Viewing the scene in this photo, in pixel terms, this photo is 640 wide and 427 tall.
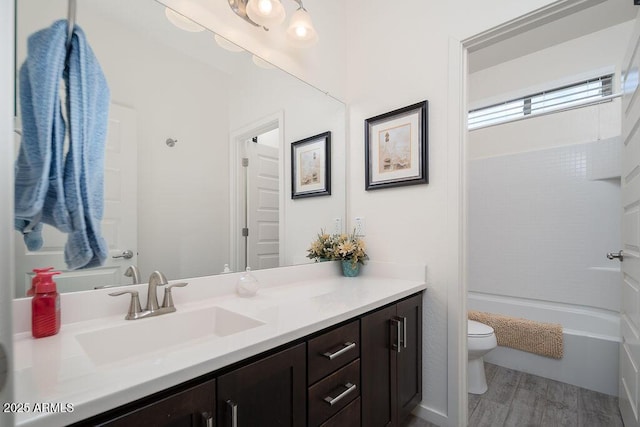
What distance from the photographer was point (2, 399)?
0.27 metres

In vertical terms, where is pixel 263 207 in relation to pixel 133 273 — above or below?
above

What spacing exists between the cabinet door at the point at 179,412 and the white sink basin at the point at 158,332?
→ 29 cm

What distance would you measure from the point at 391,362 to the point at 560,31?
9.20 ft

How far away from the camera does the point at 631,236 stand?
141cm

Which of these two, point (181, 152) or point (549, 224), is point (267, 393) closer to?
point (181, 152)

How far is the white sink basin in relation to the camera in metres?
0.84

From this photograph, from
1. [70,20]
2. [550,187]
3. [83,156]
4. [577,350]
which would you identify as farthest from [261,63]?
[577,350]

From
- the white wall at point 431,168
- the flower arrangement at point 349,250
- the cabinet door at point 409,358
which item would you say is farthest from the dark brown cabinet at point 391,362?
the flower arrangement at point 349,250

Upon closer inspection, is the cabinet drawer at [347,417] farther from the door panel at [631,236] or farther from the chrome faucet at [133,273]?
the door panel at [631,236]

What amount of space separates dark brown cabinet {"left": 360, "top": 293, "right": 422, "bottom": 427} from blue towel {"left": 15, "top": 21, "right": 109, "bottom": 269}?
3.12ft

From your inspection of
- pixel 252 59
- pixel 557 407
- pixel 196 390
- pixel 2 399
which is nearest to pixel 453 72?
pixel 252 59

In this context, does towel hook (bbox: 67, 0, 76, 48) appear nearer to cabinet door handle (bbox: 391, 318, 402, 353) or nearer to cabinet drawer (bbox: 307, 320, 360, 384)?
cabinet drawer (bbox: 307, 320, 360, 384)

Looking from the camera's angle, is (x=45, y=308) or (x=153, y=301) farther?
(x=153, y=301)

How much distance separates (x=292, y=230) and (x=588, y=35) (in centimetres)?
290
